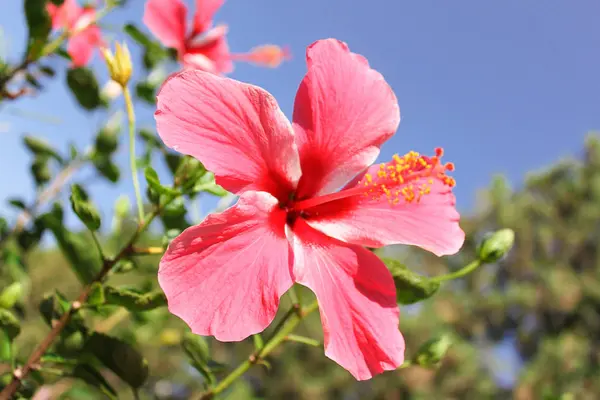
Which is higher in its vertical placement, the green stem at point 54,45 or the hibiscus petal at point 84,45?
A: the hibiscus petal at point 84,45

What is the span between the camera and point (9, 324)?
3.37ft

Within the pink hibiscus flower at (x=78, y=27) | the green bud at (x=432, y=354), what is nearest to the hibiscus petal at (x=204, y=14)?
the pink hibiscus flower at (x=78, y=27)

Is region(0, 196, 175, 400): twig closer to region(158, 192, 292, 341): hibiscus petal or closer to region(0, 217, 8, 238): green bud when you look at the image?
region(158, 192, 292, 341): hibiscus petal

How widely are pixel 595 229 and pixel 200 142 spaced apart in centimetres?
1751

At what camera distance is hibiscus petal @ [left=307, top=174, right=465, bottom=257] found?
940 mm

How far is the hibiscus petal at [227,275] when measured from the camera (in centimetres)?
78

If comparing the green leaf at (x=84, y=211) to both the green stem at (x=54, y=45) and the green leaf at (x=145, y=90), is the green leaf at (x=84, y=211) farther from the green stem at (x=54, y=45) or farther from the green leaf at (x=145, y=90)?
the green leaf at (x=145, y=90)

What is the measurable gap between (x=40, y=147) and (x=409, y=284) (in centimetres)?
154

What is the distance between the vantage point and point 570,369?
13.5 m

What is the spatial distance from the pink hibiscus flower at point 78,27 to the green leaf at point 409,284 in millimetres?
1046

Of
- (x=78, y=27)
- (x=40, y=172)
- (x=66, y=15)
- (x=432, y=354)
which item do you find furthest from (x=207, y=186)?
(x=40, y=172)

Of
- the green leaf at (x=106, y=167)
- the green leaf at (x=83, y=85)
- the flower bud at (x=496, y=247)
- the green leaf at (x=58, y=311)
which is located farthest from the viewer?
the green leaf at (x=106, y=167)

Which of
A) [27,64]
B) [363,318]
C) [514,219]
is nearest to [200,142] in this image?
[363,318]

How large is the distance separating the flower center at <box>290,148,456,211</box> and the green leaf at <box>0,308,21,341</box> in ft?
1.94
